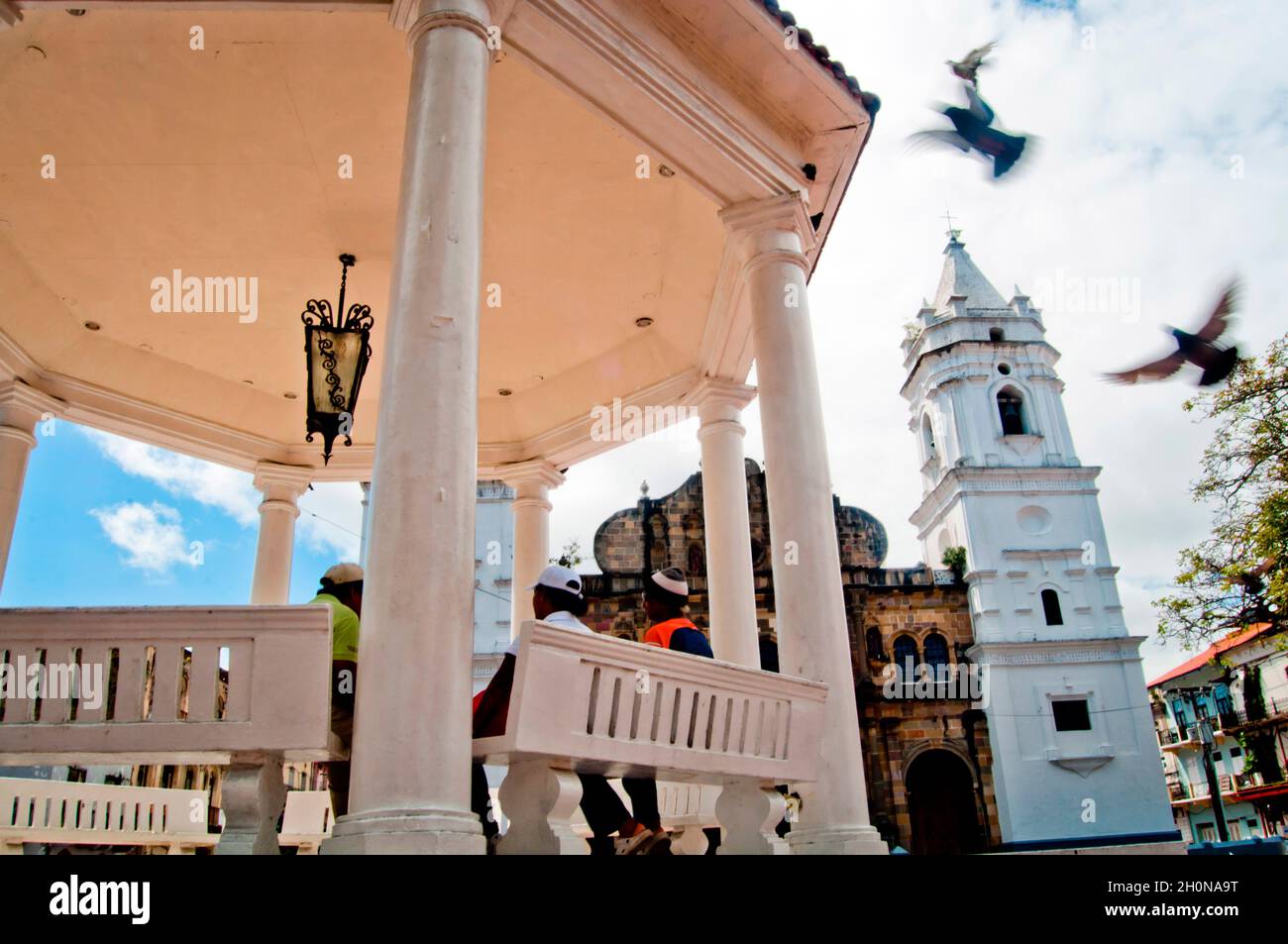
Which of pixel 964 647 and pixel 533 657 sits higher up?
pixel 964 647

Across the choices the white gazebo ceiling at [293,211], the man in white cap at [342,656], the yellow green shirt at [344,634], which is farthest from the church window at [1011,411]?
the yellow green shirt at [344,634]

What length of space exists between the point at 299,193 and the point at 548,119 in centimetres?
286

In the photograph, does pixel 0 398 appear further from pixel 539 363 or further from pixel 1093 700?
pixel 1093 700

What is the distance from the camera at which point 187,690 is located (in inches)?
182

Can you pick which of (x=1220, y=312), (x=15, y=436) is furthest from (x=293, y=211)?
(x=1220, y=312)

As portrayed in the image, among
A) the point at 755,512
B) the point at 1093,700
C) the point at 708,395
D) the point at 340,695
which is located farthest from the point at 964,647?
the point at 340,695

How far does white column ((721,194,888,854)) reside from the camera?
680cm

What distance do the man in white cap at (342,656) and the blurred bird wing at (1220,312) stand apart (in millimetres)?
8432

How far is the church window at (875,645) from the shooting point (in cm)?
3900

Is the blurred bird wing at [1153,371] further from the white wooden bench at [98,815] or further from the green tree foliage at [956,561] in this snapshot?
the green tree foliage at [956,561]

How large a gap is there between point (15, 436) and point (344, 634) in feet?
26.1

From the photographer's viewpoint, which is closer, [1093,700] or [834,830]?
[834,830]

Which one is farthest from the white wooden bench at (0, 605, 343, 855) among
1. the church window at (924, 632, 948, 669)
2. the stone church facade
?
the church window at (924, 632, 948, 669)

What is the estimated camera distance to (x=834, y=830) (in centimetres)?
664
